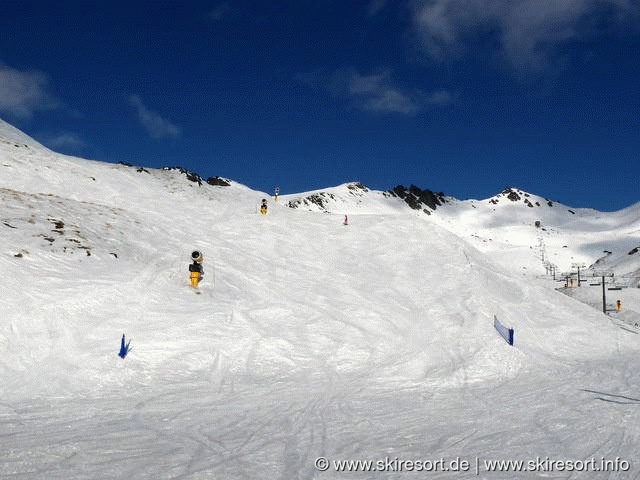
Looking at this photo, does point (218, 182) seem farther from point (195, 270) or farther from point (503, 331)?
point (503, 331)

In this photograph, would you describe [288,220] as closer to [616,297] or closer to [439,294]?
[439,294]

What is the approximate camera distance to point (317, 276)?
2345 cm

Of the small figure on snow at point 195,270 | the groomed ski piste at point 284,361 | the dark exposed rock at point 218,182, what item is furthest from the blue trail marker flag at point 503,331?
the dark exposed rock at point 218,182

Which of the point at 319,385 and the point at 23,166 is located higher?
the point at 23,166

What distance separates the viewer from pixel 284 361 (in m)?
14.2

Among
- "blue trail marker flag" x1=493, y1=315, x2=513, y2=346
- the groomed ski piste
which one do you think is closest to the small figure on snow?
the groomed ski piste

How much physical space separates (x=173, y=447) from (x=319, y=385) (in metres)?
5.26

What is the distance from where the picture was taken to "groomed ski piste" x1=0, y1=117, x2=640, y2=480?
7.44 metres

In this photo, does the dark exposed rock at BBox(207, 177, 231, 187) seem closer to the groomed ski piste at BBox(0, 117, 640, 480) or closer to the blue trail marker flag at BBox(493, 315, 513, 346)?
the groomed ski piste at BBox(0, 117, 640, 480)

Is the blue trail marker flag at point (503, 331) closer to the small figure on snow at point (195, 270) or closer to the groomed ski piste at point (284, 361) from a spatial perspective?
the groomed ski piste at point (284, 361)

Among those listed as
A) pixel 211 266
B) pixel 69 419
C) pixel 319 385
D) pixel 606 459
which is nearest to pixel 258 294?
pixel 211 266

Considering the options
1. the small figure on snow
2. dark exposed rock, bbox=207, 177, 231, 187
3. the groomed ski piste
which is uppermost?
dark exposed rock, bbox=207, 177, 231, 187

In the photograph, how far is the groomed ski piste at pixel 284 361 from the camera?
744 cm

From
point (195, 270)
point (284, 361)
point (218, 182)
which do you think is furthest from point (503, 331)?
point (218, 182)
